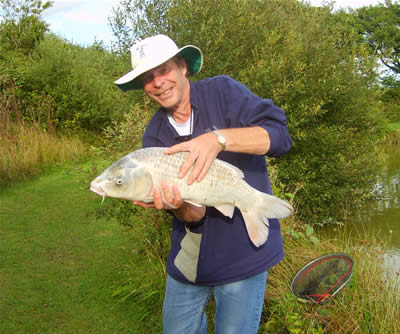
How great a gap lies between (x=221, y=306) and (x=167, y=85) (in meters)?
1.34

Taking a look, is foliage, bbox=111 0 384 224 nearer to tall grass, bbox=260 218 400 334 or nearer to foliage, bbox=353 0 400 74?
tall grass, bbox=260 218 400 334

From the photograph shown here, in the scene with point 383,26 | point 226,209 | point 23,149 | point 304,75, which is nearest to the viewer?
point 226,209

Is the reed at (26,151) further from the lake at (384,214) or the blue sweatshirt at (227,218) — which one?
the blue sweatshirt at (227,218)

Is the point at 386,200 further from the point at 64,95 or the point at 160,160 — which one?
the point at 64,95

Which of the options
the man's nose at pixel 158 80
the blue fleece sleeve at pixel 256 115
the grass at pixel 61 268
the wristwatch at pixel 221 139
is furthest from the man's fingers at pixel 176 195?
the grass at pixel 61 268

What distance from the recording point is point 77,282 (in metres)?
5.01

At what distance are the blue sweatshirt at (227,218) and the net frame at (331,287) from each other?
1.22 metres

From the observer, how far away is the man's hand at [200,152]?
1.94 m

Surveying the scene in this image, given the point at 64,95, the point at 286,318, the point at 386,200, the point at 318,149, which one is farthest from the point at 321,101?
the point at 64,95

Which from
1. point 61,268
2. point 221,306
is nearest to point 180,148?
point 221,306

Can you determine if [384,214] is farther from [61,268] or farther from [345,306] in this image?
[61,268]

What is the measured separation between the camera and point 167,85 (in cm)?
230

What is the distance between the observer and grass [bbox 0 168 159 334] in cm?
416

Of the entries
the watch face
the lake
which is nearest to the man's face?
the watch face
